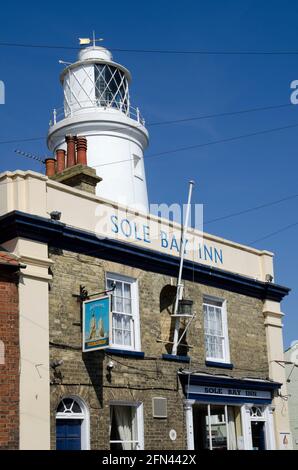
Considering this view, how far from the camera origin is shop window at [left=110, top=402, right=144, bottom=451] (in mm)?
20078

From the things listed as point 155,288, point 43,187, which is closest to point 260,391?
point 155,288

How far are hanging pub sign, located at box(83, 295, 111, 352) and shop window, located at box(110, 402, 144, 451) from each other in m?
2.03

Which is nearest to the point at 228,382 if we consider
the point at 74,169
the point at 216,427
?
the point at 216,427

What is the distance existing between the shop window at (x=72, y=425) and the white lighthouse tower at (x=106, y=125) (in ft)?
31.2

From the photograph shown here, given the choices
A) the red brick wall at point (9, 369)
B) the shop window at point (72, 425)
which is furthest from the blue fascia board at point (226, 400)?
the red brick wall at point (9, 369)

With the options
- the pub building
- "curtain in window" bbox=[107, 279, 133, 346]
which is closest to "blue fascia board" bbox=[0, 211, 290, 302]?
the pub building

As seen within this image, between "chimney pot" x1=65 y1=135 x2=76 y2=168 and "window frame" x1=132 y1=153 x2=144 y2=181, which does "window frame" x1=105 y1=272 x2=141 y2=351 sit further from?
"window frame" x1=132 y1=153 x2=144 y2=181

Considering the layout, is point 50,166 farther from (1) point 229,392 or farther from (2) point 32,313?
(1) point 229,392

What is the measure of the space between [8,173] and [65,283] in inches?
116

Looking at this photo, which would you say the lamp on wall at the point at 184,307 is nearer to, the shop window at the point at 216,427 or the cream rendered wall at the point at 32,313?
the shop window at the point at 216,427

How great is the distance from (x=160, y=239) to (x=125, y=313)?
267cm

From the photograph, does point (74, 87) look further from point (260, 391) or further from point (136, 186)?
point (260, 391)

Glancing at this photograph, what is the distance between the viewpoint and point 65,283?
63.6ft

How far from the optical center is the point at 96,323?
745 inches
